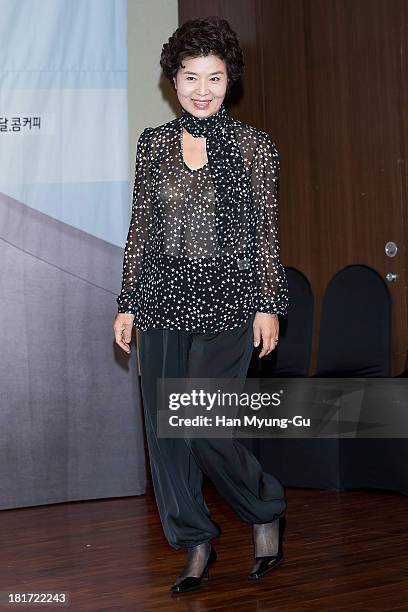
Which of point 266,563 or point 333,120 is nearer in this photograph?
point 266,563

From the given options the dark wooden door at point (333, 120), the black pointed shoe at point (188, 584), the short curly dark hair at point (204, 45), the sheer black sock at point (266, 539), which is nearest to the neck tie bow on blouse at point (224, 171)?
the short curly dark hair at point (204, 45)

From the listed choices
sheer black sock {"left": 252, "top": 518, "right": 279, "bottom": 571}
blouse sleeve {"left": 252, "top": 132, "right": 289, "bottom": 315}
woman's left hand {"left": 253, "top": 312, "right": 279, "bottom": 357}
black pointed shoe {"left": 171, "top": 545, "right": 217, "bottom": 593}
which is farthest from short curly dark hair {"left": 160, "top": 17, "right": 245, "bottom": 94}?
black pointed shoe {"left": 171, "top": 545, "right": 217, "bottom": 593}

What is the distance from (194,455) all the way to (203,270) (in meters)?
0.51

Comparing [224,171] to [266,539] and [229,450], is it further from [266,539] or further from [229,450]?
[266,539]

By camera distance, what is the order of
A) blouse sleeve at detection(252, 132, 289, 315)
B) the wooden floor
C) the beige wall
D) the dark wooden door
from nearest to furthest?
the wooden floor
blouse sleeve at detection(252, 132, 289, 315)
the dark wooden door
the beige wall

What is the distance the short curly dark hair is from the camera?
8.55 ft

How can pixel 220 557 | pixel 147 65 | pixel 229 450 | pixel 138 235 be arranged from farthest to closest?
pixel 147 65 < pixel 220 557 < pixel 138 235 < pixel 229 450

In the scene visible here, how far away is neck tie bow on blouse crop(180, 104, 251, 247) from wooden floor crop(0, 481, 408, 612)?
3.19ft

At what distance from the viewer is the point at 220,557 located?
10.0ft

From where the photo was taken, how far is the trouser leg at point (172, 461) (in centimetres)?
261

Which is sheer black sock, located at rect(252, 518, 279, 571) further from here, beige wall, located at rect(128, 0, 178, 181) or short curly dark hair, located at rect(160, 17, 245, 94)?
beige wall, located at rect(128, 0, 178, 181)

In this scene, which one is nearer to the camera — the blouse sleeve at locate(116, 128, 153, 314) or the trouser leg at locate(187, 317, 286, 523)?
the trouser leg at locate(187, 317, 286, 523)

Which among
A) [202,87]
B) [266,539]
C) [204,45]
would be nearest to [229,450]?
[266,539]

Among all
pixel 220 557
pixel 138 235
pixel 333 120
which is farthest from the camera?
pixel 333 120
